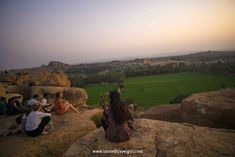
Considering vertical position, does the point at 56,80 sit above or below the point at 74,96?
above

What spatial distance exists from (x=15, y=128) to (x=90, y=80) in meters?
52.9

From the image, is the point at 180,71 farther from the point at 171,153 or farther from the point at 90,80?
the point at 171,153

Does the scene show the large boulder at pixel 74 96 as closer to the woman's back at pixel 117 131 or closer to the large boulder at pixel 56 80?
the large boulder at pixel 56 80

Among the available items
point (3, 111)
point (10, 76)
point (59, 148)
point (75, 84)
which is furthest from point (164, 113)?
point (75, 84)

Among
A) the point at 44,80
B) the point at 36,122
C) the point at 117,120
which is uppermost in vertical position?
the point at 117,120

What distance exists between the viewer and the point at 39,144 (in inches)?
281

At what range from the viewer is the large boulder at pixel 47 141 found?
680 centimetres

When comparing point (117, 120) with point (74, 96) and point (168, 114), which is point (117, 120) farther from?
point (74, 96)

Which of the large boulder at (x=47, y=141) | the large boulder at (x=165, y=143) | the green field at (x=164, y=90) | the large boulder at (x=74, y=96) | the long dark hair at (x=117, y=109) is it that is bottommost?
the green field at (x=164, y=90)

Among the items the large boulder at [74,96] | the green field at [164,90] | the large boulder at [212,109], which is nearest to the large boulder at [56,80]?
the large boulder at [74,96]

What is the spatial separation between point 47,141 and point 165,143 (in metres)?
4.11

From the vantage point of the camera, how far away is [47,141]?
7344mm

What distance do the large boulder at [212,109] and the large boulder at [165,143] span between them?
2282 mm

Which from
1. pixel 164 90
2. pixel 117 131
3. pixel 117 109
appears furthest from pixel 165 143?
pixel 164 90
